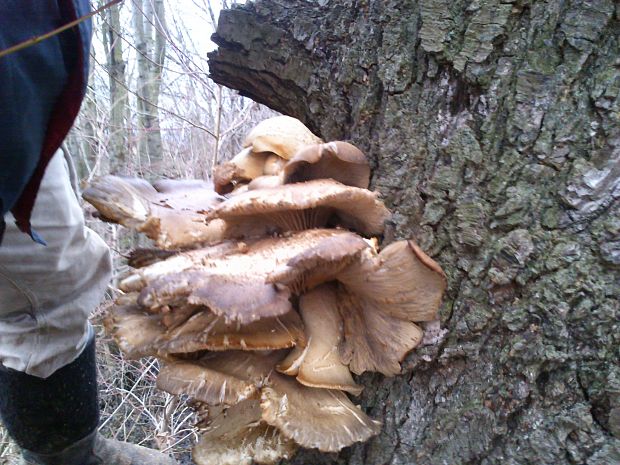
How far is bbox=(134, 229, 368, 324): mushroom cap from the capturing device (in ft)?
3.41

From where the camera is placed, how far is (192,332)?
1.21 m

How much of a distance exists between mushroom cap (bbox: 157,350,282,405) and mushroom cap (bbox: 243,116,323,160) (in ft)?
1.99

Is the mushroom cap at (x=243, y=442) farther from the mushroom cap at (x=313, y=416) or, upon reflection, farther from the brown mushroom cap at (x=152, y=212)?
the brown mushroom cap at (x=152, y=212)

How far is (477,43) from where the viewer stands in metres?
1.16

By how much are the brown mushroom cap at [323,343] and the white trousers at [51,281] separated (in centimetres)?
123

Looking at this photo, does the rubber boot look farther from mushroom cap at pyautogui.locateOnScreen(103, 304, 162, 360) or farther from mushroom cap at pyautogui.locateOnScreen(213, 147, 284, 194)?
mushroom cap at pyautogui.locateOnScreen(213, 147, 284, 194)

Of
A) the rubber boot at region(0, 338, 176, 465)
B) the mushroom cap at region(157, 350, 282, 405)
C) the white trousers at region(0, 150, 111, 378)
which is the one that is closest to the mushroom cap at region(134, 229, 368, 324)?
the mushroom cap at region(157, 350, 282, 405)

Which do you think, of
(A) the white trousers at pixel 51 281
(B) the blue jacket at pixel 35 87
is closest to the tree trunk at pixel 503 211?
(B) the blue jacket at pixel 35 87

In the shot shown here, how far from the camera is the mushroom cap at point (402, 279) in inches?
44.2

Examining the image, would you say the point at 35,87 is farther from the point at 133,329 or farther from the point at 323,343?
the point at 323,343

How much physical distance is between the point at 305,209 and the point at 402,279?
337 millimetres

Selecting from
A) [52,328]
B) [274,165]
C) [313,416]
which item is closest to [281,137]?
[274,165]

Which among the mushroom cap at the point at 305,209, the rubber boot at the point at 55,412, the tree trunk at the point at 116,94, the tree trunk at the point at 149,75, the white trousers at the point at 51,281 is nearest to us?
the mushroom cap at the point at 305,209

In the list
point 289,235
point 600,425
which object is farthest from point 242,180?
point 600,425
